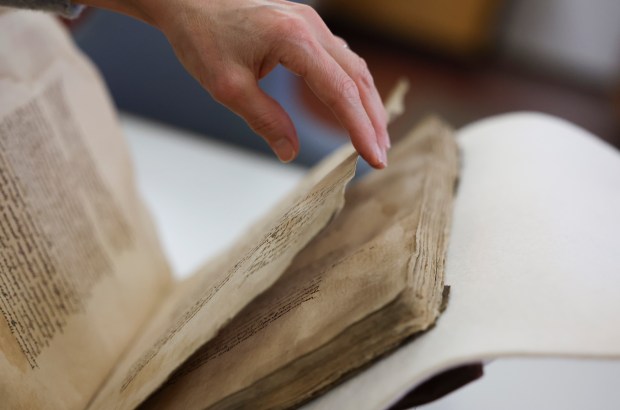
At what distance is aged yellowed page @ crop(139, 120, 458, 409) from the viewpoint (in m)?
0.38

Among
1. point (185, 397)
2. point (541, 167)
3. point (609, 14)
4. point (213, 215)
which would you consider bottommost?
point (213, 215)

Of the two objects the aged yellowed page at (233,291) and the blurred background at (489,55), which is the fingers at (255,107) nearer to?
the aged yellowed page at (233,291)

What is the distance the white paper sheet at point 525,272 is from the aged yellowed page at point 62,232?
0.22 metres

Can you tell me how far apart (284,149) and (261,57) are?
65 mm

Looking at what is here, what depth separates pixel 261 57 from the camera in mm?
454

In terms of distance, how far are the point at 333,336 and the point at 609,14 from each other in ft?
8.51

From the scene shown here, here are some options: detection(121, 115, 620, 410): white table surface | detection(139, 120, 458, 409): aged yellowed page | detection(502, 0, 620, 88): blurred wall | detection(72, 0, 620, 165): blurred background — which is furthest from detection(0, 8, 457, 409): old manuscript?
detection(502, 0, 620, 88): blurred wall

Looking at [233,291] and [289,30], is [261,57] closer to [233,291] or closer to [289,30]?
[289,30]

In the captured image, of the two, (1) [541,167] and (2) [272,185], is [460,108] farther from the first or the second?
(1) [541,167]

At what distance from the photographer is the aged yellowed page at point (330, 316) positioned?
38 cm

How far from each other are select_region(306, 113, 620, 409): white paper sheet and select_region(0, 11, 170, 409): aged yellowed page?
216mm

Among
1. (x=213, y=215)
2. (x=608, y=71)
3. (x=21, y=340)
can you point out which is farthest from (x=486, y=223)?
(x=608, y=71)

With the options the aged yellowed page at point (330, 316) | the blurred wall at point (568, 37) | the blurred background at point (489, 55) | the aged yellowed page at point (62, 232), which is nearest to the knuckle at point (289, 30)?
the aged yellowed page at point (330, 316)

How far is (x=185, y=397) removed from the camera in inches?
17.0
